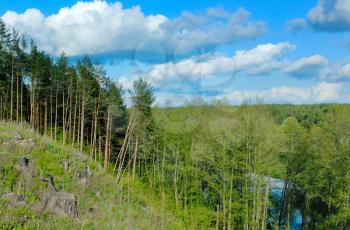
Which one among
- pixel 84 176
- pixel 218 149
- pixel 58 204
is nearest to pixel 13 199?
pixel 58 204

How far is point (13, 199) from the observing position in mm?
15672

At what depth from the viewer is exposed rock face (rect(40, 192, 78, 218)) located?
1644cm

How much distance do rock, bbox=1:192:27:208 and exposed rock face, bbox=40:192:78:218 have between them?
86 cm

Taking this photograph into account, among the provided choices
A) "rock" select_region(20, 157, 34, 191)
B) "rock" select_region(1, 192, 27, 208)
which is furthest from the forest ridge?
"rock" select_region(1, 192, 27, 208)

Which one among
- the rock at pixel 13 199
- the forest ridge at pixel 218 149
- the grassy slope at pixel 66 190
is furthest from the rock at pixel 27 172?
the forest ridge at pixel 218 149

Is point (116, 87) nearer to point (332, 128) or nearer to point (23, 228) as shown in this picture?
point (332, 128)

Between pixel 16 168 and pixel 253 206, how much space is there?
76.8ft

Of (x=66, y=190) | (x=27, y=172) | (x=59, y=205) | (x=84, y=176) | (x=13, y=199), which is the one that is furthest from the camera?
(x=84, y=176)

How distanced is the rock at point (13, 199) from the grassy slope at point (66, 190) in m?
0.27

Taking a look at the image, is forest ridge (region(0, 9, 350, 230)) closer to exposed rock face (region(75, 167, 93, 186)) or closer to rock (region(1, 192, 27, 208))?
exposed rock face (region(75, 167, 93, 186))

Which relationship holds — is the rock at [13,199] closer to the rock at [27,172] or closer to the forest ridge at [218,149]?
the rock at [27,172]

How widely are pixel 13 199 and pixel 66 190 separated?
4.52 metres

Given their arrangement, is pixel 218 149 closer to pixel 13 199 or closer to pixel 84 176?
pixel 84 176

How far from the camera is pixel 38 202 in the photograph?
16641mm
